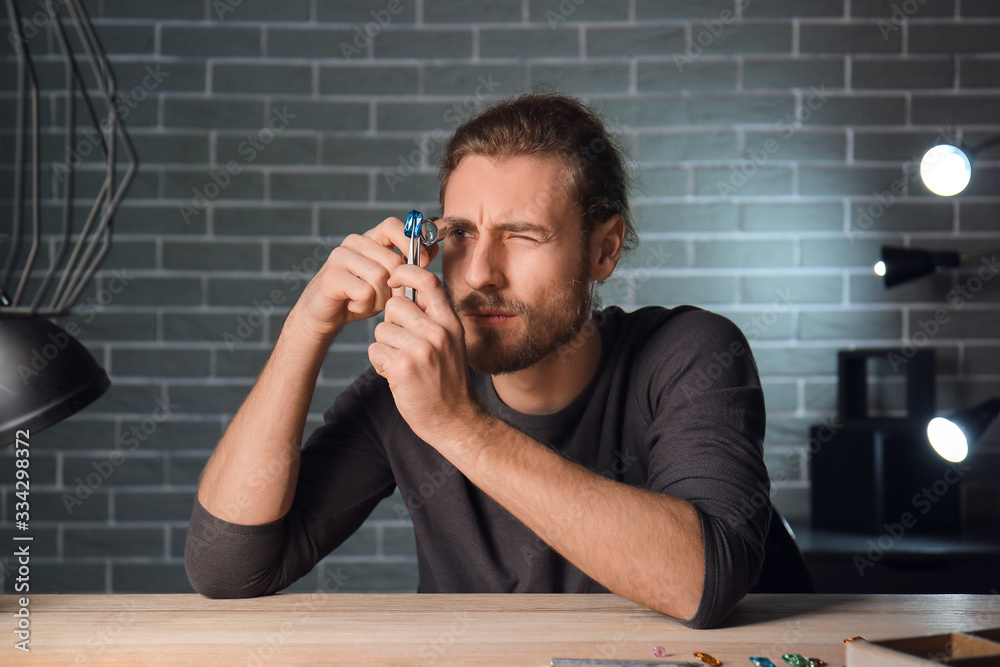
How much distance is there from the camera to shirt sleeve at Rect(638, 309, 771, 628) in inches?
38.7

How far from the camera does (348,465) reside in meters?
1.38

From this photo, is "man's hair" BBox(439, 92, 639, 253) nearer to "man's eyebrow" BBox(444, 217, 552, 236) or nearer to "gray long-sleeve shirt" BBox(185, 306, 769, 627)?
"man's eyebrow" BBox(444, 217, 552, 236)

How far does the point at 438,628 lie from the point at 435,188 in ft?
5.59

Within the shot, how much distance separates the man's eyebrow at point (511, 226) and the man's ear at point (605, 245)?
0.65 ft

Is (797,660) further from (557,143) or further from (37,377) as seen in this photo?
(557,143)

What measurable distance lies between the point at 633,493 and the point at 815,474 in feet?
5.01

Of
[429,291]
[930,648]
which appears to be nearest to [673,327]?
[429,291]

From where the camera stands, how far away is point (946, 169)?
205 cm

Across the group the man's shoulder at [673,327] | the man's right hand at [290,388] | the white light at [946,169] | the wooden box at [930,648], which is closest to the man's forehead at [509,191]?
the man's right hand at [290,388]

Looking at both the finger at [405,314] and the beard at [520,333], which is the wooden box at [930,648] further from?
the beard at [520,333]

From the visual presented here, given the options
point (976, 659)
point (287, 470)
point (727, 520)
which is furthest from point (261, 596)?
point (976, 659)

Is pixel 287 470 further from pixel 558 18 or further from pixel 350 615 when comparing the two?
pixel 558 18

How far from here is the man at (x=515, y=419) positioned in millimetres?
991

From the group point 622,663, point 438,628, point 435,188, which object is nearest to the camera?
point 622,663
